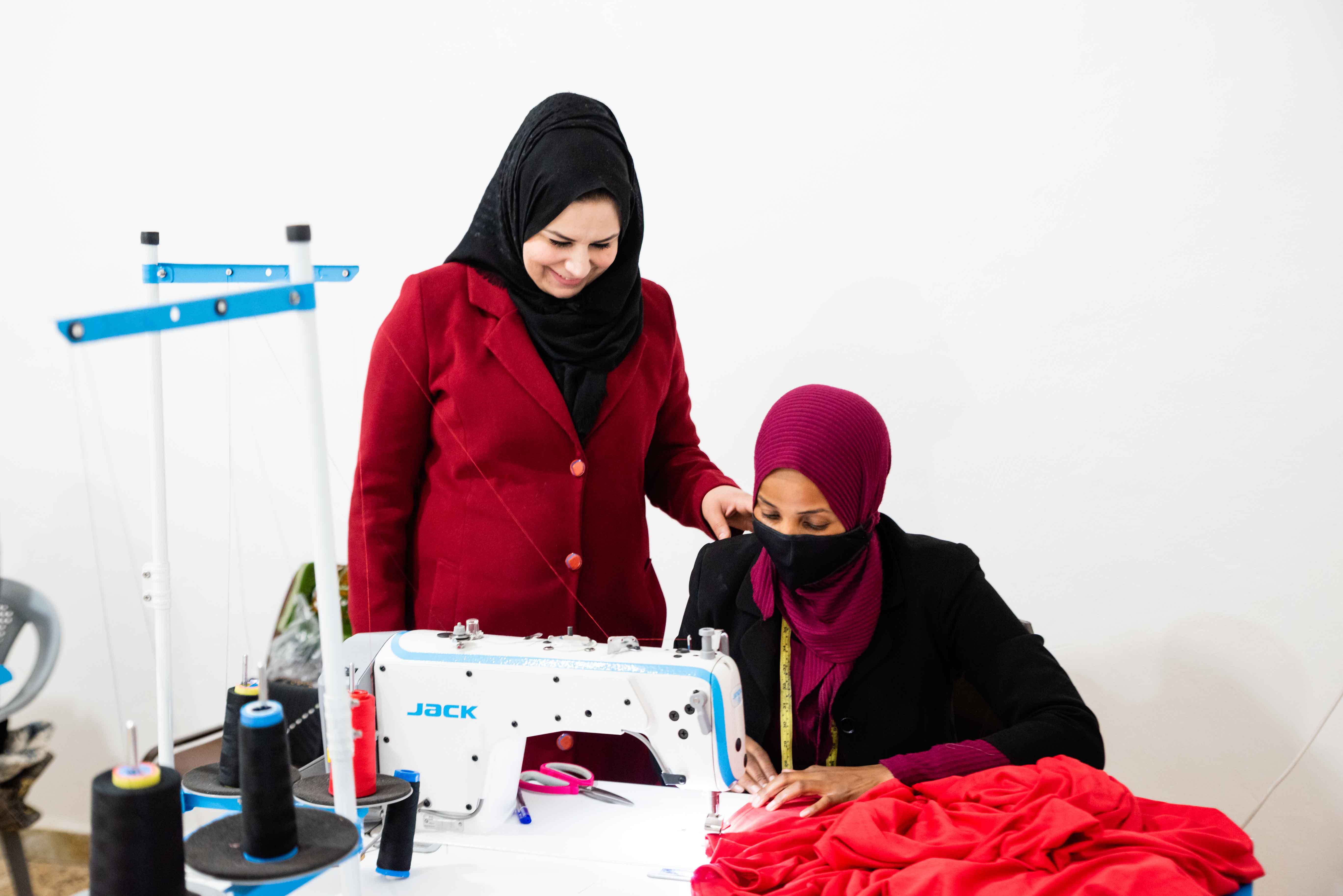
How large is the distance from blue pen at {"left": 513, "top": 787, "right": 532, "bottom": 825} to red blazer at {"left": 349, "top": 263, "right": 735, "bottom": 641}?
12.7 inches

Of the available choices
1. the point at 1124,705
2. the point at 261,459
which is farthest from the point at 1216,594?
the point at 261,459

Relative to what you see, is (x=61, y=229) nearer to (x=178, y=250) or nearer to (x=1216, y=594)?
(x=178, y=250)

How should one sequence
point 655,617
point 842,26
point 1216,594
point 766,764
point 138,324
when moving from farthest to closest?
1. point 842,26
2. point 1216,594
3. point 655,617
4. point 766,764
5. point 138,324

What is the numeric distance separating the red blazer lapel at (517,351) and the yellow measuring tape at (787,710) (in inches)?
19.9

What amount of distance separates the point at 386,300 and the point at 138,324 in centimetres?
259

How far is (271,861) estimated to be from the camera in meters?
1.01

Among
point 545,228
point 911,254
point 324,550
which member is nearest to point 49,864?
point 324,550

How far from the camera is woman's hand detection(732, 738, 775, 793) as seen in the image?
1749mm

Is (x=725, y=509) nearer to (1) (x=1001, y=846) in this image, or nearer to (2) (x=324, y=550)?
(1) (x=1001, y=846)

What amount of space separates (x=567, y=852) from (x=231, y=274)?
0.91m

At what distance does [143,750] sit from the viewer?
0.99 meters

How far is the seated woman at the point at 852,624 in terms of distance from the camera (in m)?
1.82

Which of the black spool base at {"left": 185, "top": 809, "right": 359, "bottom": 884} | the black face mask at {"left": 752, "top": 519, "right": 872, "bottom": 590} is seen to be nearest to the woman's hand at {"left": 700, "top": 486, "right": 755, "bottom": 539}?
the black face mask at {"left": 752, "top": 519, "right": 872, "bottom": 590}

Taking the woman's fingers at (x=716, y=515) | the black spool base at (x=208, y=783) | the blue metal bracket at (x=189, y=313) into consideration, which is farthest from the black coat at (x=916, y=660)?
the blue metal bracket at (x=189, y=313)
